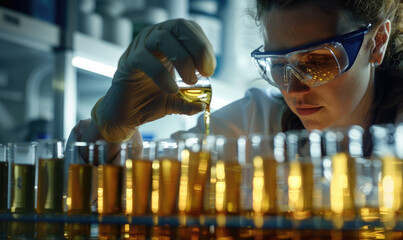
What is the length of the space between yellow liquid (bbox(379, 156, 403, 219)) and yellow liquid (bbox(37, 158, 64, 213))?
73cm

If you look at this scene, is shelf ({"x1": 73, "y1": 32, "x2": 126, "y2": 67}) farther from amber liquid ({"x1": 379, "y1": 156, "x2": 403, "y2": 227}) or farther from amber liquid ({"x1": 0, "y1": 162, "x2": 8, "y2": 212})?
amber liquid ({"x1": 379, "y1": 156, "x2": 403, "y2": 227})

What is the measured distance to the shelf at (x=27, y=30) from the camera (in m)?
2.02

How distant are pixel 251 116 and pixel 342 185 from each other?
133 cm

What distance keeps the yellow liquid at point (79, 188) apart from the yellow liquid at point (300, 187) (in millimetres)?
470

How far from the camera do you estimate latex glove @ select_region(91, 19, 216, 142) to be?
143 centimetres

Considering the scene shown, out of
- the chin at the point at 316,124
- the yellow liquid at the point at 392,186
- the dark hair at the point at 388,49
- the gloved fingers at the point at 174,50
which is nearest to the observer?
the yellow liquid at the point at 392,186

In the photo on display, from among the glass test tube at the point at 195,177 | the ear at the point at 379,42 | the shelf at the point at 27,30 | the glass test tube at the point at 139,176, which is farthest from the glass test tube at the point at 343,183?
the shelf at the point at 27,30

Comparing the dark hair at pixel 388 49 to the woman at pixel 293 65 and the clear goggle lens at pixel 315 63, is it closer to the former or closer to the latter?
the woman at pixel 293 65

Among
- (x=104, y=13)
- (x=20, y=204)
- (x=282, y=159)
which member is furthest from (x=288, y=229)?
(x=104, y=13)

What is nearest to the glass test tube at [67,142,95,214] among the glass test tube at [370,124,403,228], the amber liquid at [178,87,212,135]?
the amber liquid at [178,87,212,135]

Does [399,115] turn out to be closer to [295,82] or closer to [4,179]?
[295,82]

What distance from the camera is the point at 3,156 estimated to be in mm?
1237

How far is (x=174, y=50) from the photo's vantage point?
56.5 inches

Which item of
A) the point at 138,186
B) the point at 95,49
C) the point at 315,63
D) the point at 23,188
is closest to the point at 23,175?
the point at 23,188
